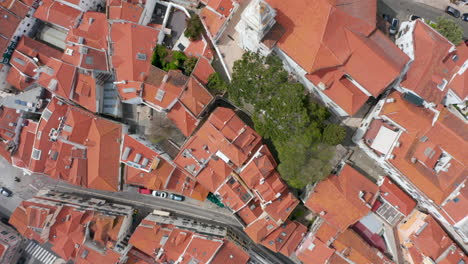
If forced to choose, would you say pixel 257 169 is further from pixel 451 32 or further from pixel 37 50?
pixel 37 50

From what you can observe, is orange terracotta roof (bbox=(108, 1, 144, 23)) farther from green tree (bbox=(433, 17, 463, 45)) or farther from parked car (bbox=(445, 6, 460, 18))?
parked car (bbox=(445, 6, 460, 18))

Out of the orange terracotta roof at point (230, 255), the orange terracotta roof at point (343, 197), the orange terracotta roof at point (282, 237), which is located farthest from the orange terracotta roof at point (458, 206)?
the orange terracotta roof at point (230, 255)

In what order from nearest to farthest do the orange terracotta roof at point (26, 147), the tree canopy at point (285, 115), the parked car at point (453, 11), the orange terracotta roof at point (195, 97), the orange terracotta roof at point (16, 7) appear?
the tree canopy at point (285, 115) → the orange terracotta roof at point (195, 97) → the parked car at point (453, 11) → the orange terracotta roof at point (16, 7) → the orange terracotta roof at point (26, 147)

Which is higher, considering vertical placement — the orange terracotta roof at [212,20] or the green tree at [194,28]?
the orange terracotta roof at [212,20]

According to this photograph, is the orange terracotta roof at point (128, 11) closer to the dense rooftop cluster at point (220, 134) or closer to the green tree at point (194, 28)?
the dense rooftop cluster at point (220, 134)

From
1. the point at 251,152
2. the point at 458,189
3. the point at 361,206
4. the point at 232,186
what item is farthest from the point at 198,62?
the point at 458,189

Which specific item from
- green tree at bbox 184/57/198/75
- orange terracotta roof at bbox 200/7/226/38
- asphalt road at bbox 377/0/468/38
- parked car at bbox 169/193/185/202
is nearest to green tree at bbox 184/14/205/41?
orange terracotta roof at bbox 200/7/226/38

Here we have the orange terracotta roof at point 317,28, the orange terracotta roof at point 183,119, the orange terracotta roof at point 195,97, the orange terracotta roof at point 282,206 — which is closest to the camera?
the orange terracotta roof at point 317,28
